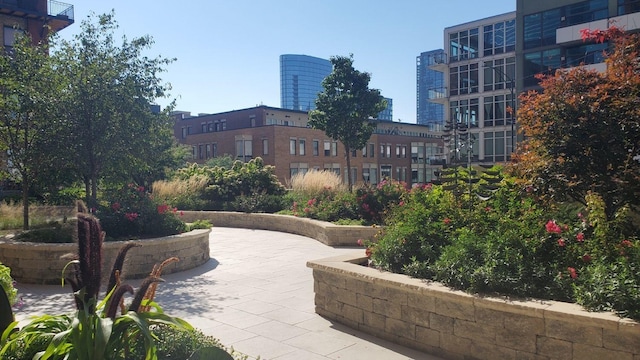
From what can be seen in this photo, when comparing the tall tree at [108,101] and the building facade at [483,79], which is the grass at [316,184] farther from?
the building facade at [483,79]

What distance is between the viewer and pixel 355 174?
55844 mm

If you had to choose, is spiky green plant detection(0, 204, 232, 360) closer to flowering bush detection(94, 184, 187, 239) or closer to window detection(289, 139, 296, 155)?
flowering bush detection(94, 184, 187, 239)

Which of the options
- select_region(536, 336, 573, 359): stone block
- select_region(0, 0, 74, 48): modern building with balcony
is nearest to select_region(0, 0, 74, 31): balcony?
select_region(0, 0, 74, 48): modern building with balcony

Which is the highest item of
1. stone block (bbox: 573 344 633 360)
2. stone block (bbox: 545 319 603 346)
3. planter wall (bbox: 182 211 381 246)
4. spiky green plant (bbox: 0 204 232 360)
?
spiky green plant (bbox: 0 204 232 360)

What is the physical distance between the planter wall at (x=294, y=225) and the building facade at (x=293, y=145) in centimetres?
2522

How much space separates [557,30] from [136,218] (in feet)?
104

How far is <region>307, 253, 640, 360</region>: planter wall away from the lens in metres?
3.65

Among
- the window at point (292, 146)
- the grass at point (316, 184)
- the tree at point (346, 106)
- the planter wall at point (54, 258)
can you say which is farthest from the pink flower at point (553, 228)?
the window at point (292, 146)

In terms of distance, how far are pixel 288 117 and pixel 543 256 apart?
5208cm

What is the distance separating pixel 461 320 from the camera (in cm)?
445

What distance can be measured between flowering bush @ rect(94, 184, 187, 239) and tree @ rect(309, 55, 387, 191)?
52.1ft

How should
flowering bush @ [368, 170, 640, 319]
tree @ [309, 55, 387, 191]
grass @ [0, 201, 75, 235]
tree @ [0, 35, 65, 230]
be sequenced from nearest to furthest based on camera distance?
flowering bush @ [368, 170, 640, 319] < tree @ [0, 35, 65, 230] < grass @ [0, 201, 75, 235] < tree @ [309, 55, 387, 191]

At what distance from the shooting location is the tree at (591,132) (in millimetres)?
5355

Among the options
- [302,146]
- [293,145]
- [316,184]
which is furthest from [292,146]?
[316,184]
